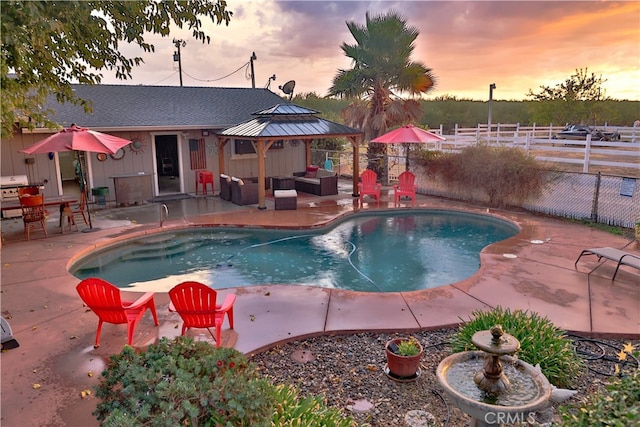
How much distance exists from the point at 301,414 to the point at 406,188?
1077cm

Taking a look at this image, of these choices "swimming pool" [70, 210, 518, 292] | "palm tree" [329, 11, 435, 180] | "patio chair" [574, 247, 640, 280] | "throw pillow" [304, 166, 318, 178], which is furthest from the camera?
"throw pillow" [304, 166, 318, 178]

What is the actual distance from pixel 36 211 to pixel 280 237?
5.23 m

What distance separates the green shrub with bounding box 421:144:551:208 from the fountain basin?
949cm

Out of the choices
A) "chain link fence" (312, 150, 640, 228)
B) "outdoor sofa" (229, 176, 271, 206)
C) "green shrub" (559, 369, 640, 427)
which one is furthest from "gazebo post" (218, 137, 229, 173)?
"green shrub" (559, 369, 640, 427)

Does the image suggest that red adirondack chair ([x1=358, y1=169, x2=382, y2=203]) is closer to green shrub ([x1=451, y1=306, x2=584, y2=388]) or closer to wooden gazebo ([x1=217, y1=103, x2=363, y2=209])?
wooden gazebo ([x1=217, y1=103, x2=363, y2=209])

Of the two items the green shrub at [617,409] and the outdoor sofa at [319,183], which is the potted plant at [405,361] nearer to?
the green shrub at [617,409]

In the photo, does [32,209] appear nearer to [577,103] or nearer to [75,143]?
[75,143]

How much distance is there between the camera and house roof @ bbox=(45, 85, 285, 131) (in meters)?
13.2

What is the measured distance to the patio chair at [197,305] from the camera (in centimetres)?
450

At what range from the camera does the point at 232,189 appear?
13406 mm

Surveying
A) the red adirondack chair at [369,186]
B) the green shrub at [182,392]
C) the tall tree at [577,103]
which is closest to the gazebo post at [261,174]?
the red adirondack chair at [369,186]

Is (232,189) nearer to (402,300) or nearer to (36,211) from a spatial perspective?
(36,211)

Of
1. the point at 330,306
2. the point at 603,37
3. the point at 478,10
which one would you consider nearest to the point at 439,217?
the point at 478,10

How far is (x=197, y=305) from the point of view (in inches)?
180
